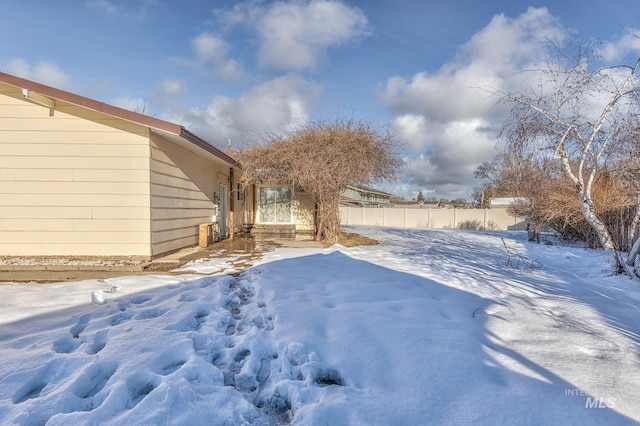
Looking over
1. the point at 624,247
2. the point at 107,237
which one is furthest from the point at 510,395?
the point at 624,247

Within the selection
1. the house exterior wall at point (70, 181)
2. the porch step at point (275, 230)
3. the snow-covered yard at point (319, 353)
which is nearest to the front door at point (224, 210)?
the porch step at point (275, 230)

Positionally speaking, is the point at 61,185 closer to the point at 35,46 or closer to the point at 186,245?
the point at 186,245

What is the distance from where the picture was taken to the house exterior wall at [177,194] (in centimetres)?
721

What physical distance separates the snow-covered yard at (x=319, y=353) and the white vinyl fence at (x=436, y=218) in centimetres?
1840

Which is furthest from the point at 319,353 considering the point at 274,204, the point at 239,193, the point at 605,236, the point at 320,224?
the point at 239,193

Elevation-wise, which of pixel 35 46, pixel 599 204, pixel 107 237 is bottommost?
pixel 107 237

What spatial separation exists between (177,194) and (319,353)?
687 cm

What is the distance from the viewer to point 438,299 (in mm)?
4094

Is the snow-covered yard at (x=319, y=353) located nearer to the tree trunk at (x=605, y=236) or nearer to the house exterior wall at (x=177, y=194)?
the tree trunk at (x=605, y=236)

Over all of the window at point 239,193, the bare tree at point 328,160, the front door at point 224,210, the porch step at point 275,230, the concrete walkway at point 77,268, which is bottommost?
the concrete walkway at point 77,268

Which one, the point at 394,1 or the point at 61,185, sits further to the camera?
the point at 394,1

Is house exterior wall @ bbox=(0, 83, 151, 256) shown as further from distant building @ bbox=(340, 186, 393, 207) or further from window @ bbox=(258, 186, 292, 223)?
window @ bbox=(258, 186, 292, 223)

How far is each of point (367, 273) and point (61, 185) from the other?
677 centimetres

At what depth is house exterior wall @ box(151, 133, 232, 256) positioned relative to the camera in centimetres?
721
